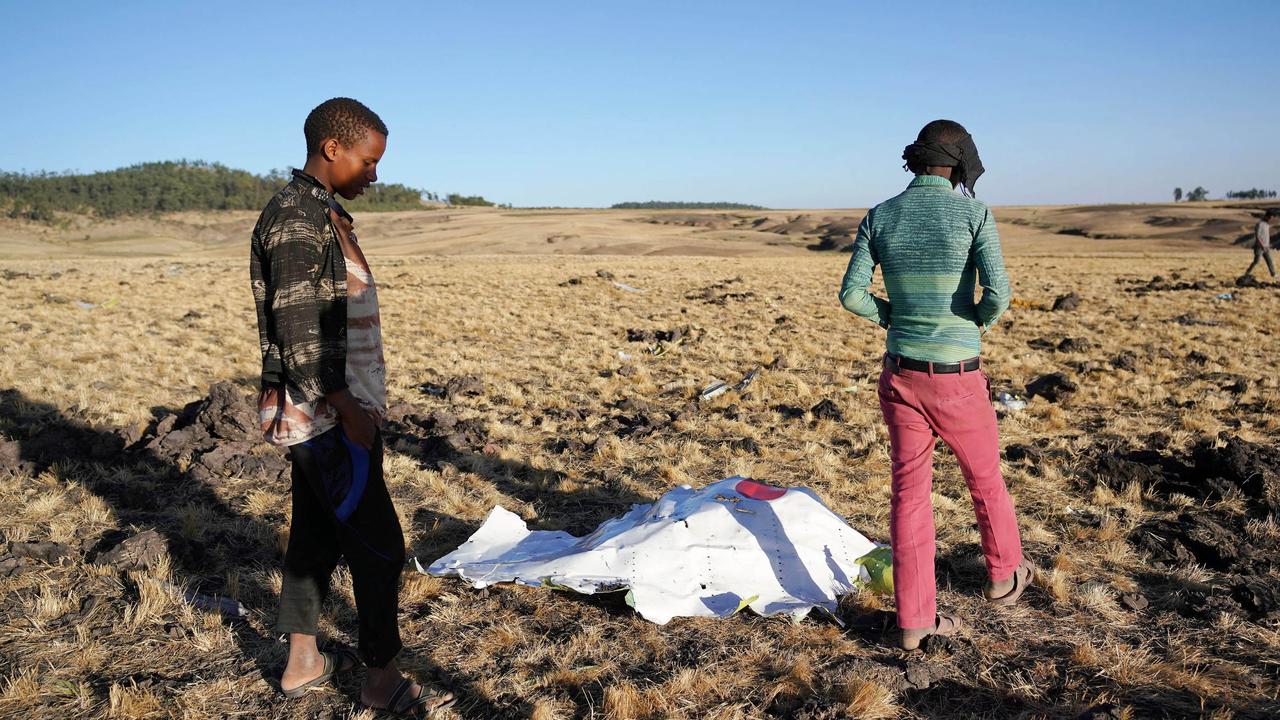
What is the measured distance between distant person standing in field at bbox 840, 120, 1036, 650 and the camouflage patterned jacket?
1951mm

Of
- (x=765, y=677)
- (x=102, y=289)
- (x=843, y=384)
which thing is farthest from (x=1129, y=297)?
(x=102, y=289)

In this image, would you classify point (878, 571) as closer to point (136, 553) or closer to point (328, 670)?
point (328, 670)

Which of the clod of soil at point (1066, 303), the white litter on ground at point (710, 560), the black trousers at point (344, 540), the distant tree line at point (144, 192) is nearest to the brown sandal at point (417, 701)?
the black trousers at point (344, 540)

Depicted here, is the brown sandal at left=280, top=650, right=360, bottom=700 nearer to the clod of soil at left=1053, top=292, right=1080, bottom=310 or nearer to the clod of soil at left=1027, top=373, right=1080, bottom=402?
the clod of soil at left=1027, top=373, right=1080, bottom=402

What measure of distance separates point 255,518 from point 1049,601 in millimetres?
4833

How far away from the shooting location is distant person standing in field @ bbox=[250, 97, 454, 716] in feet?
8.16

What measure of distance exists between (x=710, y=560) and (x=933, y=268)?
5.84 ft

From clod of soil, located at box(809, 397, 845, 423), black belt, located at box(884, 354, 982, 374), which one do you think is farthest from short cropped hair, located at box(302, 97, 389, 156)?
clod of soil, located at box(809, 397, 845, 423)

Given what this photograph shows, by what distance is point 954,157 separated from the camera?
3.08 meters

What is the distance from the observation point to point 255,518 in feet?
16.7

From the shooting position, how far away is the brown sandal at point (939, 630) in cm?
329

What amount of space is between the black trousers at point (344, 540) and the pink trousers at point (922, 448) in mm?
2038

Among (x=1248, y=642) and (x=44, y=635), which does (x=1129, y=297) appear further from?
(x=44, y=635)

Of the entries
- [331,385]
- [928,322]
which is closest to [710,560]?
[928,322]
